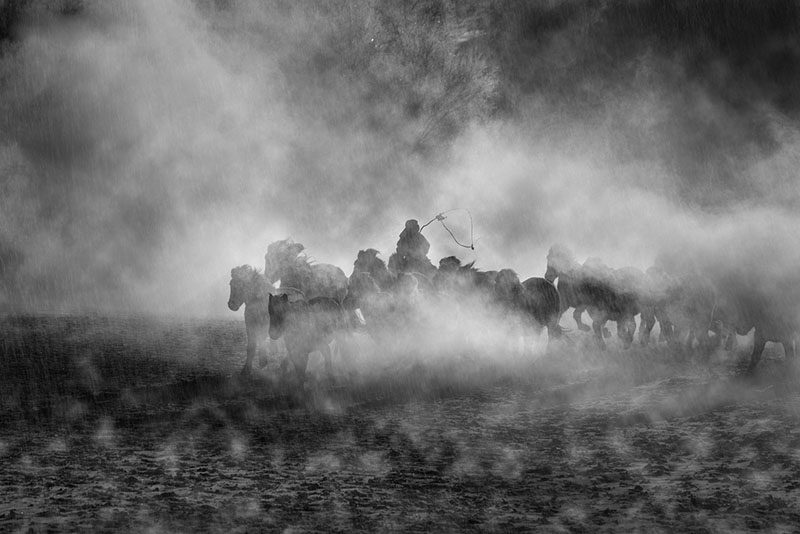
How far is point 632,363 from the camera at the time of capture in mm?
16484

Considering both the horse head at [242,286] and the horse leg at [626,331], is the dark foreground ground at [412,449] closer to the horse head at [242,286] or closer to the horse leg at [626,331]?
the horse head at [242,286]

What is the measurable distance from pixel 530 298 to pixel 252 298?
569 centimetres

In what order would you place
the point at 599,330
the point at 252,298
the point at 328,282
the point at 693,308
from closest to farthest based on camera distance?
the point at 252,298 < the point at 693,308 < the point at 328,282 < the point at 599,330

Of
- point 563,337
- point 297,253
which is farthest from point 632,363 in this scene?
point 297,253

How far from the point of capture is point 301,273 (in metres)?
17.3

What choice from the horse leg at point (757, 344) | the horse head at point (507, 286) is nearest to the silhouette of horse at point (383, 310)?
the horse head at point (507, 286)

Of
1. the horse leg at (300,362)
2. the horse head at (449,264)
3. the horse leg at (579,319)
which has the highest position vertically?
the horse head at (449,264)

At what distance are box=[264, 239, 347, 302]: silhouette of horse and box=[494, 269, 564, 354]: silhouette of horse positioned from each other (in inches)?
131

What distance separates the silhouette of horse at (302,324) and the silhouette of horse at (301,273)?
2.43 m

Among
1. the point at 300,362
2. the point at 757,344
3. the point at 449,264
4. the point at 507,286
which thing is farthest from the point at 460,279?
the point at 757,344

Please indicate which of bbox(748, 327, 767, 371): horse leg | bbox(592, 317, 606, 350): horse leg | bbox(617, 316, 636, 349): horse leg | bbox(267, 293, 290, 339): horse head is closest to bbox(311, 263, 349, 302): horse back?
bbox(267, 293, 290, 339): horse head

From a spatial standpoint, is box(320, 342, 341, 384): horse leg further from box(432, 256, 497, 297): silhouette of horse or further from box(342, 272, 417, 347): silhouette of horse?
box(432, 256, 497, 297): silhouette of horse

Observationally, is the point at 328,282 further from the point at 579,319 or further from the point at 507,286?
the point at 579,319

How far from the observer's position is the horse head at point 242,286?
16438 mm
